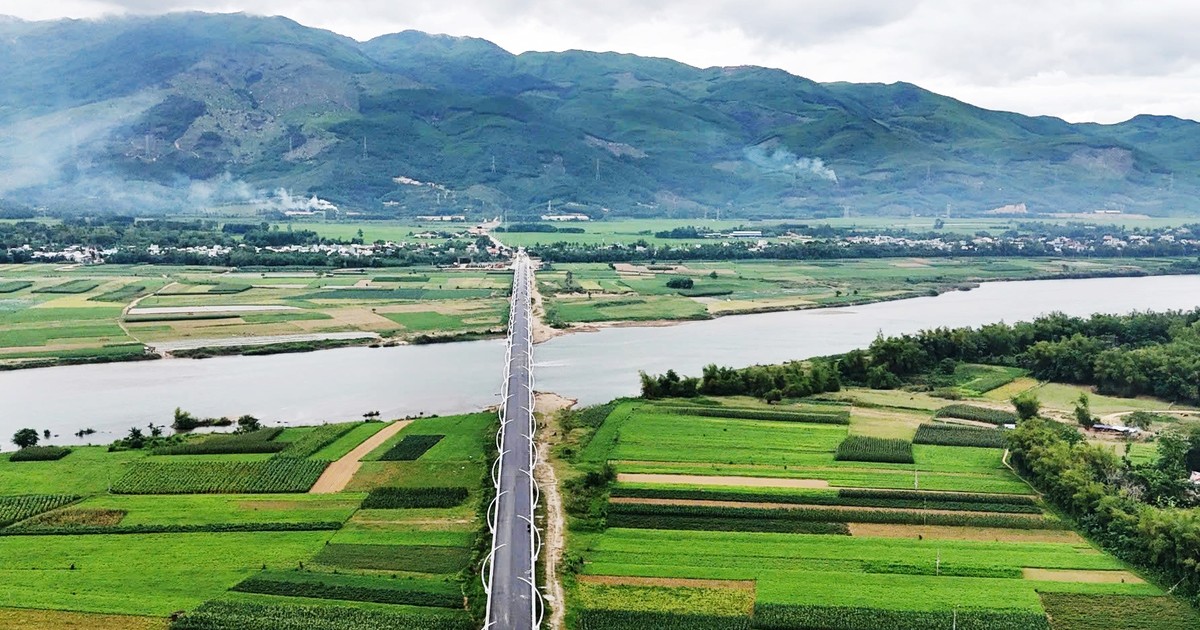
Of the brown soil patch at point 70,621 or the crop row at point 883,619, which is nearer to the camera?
the brown soil patch at point 70,621

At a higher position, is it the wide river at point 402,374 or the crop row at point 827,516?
the wide river at point 402,374

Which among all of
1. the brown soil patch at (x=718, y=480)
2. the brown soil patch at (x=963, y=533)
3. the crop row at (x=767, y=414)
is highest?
the crop row at (x=767, y=414)

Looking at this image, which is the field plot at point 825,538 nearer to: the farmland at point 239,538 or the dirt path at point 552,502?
the dirt path at point 552,502

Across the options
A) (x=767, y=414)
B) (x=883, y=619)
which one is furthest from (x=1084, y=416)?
(x=883, y=619)

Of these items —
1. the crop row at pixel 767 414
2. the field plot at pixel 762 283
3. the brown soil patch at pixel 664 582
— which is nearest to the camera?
the brown soil patch at pixel 664 582

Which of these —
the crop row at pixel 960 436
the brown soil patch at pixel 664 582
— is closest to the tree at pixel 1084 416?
the crop row at pixel 960 436

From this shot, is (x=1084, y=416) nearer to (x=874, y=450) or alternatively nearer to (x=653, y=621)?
(x=874, y=450)

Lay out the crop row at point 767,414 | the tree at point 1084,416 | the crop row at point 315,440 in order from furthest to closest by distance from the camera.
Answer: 1. the crop row at point 767,414
2. the tree at point 1084,416
3. the crop row at point 315,440

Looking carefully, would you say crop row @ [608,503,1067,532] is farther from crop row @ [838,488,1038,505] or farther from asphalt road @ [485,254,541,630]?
asphalt road @ [485,254,541,630]

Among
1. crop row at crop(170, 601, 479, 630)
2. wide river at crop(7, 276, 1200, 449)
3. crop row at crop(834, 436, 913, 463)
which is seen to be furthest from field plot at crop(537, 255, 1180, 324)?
crop row at crop(170, 601, 479, 630)
